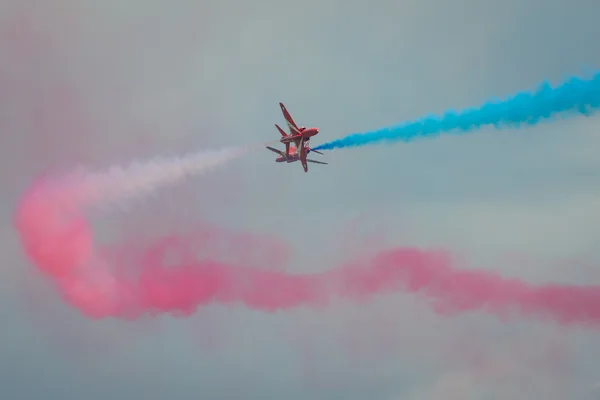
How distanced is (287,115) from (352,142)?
17.7 ft

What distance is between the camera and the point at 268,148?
75250 mm

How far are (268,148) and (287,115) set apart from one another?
3.46 metres

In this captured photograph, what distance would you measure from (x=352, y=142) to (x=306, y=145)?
164 inches

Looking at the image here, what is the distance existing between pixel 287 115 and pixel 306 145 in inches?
99.7

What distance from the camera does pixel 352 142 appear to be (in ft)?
232

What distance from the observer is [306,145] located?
7350 centimetres

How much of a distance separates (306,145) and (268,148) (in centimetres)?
326

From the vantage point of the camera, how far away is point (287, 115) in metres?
73.0
